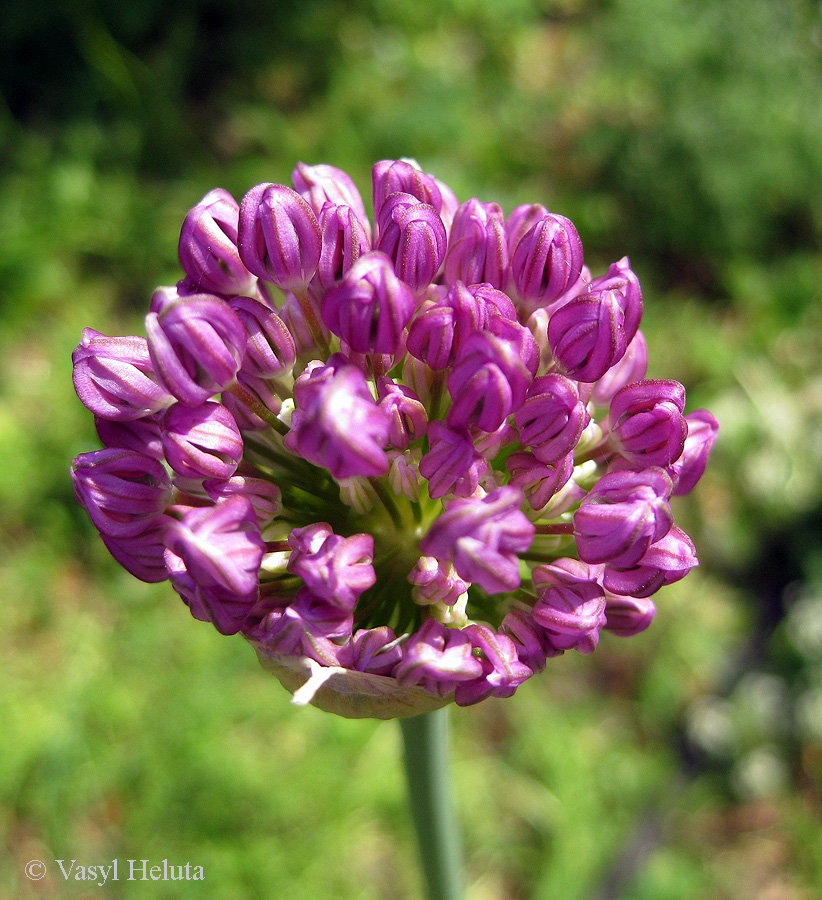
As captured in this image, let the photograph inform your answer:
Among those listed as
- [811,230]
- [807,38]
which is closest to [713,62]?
[807,38]

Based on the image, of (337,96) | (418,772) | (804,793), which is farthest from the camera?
(337,96)

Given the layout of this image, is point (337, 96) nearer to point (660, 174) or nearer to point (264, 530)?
point (660, 174)

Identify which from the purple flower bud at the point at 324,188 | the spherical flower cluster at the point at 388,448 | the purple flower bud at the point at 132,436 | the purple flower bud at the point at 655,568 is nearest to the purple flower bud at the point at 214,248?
the spherical flower cluster at the point at 388,448

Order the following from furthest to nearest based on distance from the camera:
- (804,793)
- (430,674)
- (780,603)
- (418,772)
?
(780,603)
(804,793)
(418,772)
(430,674)

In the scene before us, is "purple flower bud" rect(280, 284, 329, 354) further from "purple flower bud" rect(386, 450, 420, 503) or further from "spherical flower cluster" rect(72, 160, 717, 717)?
"purple flower bud" rect(386, 450, 420, 503)

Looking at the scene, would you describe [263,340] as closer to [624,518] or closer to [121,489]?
[121,489]
